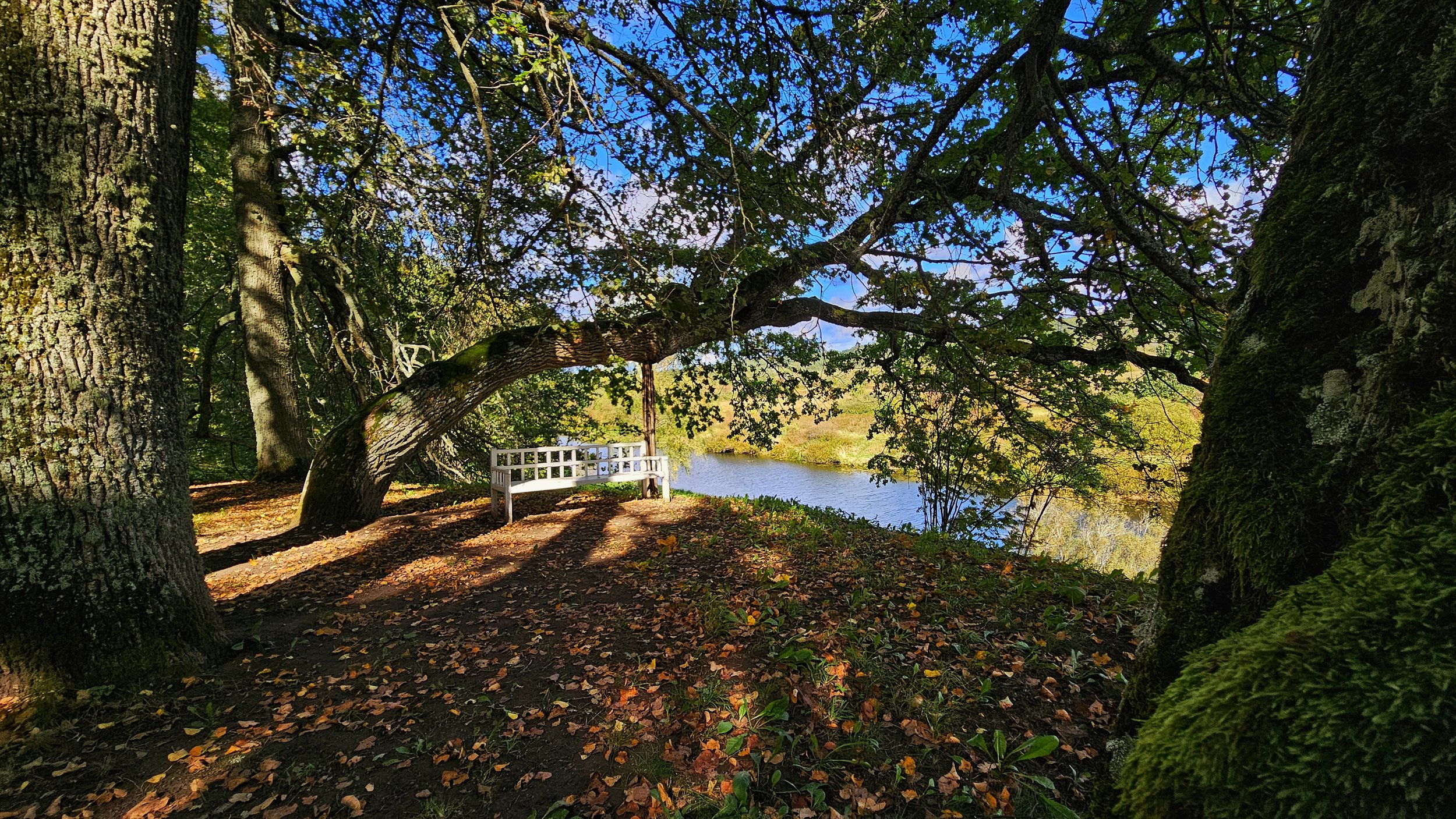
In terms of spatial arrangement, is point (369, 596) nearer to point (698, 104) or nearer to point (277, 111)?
point (277, 111)

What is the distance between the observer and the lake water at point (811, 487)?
14.1m

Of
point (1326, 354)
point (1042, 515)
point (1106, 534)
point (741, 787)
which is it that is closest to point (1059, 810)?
point (741, 787)

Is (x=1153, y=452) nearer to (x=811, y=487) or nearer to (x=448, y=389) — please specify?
(x=448, y=389)

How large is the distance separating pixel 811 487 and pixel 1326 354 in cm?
1790

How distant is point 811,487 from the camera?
18594mm

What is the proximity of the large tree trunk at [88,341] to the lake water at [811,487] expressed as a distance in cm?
947

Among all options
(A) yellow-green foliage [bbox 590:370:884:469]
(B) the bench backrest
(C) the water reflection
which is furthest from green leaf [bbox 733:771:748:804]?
(A) yellow-green foliage [bbox 590:370:884:469]

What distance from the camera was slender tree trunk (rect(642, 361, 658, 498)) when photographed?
800cm

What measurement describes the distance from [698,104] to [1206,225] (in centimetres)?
435

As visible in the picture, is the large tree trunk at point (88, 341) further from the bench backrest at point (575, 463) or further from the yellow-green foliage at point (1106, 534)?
the yellow-green foliage at point (1106, 534)

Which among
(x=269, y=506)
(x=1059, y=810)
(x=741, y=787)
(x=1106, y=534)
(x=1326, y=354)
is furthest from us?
(x=1106, y=534)

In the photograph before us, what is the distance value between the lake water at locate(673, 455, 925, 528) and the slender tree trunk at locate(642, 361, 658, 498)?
3.40 meters

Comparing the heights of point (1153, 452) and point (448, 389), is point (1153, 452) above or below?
below

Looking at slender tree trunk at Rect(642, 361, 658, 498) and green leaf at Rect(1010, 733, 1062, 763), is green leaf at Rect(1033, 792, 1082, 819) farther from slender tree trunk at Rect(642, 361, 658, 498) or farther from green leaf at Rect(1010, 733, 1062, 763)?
slender tree trunk at Rect(642, 361, 658, 498)
